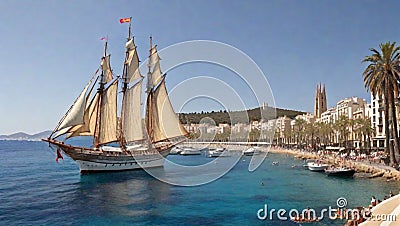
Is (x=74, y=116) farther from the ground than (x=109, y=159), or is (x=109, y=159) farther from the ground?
(x=74, y=116)

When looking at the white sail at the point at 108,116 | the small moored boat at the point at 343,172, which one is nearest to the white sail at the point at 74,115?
the white sail at the point at 108,116

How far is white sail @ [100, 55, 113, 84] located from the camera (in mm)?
58456

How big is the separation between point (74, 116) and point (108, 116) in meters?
7.83

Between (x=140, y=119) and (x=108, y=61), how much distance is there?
12.8 m

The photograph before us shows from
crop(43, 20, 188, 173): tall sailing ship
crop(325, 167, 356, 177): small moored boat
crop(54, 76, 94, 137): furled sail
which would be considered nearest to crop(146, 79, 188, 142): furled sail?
crop(43, 20, 188, 173): tall sailing ship

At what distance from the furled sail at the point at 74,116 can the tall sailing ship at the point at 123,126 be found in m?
0.14

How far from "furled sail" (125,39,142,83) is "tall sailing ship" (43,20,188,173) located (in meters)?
0.18

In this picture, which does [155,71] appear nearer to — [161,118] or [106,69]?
[106,69]

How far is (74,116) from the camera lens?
47844 mm

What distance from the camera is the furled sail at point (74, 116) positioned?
47062mm

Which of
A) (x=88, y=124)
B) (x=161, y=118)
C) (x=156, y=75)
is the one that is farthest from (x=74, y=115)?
(x=156, y=75)

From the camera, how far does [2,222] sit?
931 inches

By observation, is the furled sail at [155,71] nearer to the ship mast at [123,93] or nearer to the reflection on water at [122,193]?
the ship mast at [123,93]

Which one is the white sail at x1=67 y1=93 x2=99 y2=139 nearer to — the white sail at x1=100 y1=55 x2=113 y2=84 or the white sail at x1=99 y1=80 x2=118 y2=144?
the white sail at x1=99 y1=80 x2=118 y2=144
